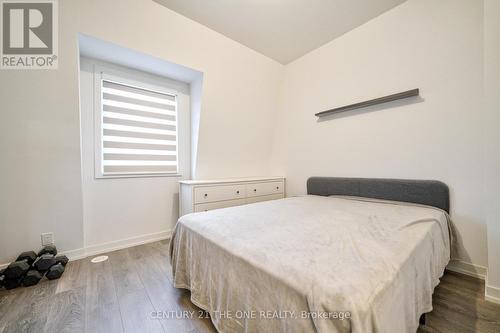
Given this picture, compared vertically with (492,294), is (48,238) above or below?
above

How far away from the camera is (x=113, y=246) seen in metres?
2.32

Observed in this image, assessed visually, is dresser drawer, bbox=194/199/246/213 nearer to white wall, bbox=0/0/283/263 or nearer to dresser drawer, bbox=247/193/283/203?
dresser drawer, bbox=247/193/283/203

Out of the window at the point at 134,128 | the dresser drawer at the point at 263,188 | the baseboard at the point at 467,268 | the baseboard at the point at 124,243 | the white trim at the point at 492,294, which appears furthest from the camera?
the dresser drawer at the point at 263,188

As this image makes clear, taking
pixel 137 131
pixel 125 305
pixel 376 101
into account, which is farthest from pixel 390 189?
pixel 137 131

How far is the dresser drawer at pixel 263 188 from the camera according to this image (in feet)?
9.66

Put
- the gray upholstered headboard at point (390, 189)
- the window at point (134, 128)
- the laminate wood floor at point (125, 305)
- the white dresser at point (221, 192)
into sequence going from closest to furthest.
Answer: the laminate wood floor at point (125, 305)
the gray upholstered headboard at point (390, 189)
the window at point (134, 128)
the white dresser at point (221, 192)

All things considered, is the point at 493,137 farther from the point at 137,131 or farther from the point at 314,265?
the point at 137,131

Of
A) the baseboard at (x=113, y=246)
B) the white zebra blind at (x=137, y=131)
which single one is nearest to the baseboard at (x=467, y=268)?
the baseboard at (x=113, y=246)

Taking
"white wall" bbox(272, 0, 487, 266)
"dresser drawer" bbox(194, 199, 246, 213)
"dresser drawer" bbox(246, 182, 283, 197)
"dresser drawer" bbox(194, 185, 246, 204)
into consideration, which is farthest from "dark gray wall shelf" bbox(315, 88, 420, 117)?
"dresser drawer" bbox(194, 199, 246, 213)

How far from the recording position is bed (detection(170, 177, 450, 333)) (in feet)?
2.17

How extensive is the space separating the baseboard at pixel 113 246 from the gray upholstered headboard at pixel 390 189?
7.47ft

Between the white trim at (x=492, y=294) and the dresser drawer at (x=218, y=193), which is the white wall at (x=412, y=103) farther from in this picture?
the dresser drawer at (x=218, y=193)

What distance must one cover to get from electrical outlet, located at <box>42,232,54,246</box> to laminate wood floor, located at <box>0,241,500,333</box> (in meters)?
0.36

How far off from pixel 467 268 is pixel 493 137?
119 cm
